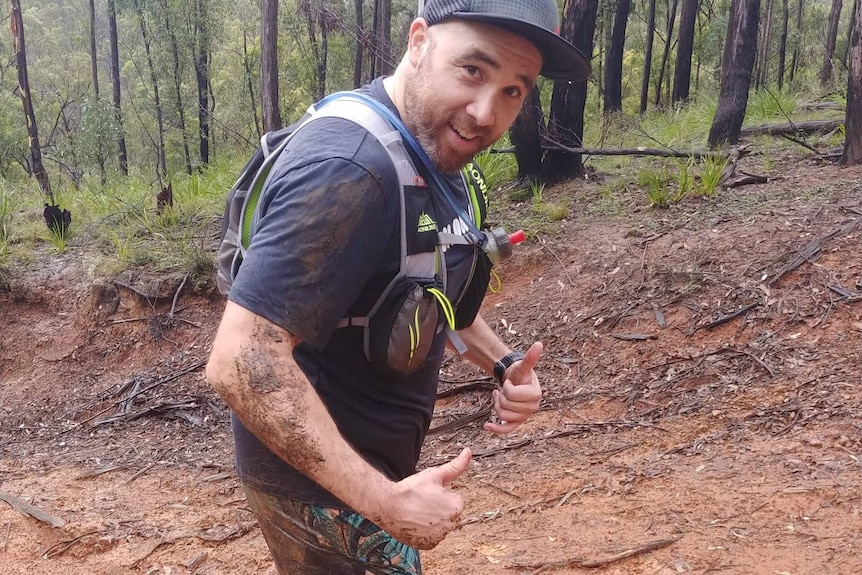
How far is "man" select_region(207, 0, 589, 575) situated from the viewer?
47.0 inches

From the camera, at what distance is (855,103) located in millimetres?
6117

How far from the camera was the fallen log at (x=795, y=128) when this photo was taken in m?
7.69

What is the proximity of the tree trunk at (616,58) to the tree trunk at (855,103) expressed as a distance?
7.83 meters

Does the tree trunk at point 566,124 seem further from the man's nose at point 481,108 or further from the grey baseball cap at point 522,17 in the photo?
the man's nose at point 481,108

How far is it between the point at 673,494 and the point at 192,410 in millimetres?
3879

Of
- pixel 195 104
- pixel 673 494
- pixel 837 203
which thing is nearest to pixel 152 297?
pixel 673 494

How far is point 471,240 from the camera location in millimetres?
1556

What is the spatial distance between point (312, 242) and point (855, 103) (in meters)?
6.43

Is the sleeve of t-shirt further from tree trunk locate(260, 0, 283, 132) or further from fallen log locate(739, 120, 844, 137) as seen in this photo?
tree trunk locate(260, 0, 283, 132)

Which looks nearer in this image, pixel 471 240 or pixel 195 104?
pixel 471 240

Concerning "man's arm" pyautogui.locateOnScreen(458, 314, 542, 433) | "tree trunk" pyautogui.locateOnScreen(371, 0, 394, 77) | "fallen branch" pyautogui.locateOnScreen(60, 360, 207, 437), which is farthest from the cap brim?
"tree trunk" pyautogui.locateOnScreen(371, 0, 394, 77)

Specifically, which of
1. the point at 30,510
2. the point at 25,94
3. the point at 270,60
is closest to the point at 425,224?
the point at 30,510

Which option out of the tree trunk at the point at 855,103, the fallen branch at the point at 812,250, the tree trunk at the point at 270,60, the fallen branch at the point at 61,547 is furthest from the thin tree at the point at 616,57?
the fallen branch at the point at 61,547

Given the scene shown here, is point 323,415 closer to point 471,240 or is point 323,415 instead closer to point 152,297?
point 471,240
